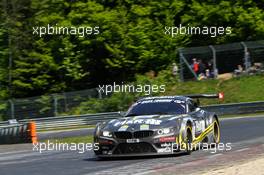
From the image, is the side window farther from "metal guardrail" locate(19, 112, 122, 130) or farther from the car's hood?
"metal guardrail" locate(19, 112, 122, 130)

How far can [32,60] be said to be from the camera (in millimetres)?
43812

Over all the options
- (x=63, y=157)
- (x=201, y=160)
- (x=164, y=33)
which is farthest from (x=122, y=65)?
(x=201, y=160)

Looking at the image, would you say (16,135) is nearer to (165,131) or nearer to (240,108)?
(165,131)

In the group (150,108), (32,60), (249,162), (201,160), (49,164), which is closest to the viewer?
(249,162)

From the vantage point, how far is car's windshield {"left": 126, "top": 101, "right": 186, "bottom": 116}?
14367 millimetres

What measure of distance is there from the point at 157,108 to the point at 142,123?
4.14 feet

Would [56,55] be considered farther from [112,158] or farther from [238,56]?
[112,158]

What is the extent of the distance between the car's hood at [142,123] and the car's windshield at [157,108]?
492 mm

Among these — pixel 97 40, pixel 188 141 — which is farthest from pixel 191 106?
pixel 97 40

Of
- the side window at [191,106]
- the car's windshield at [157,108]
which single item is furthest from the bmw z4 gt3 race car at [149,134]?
the side window at [191,106]

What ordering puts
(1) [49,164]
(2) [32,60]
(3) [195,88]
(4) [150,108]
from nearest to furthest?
(1) [49,164], (4) [150,108], (3) [195,88], (2) [32,60]

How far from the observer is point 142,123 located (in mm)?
13281

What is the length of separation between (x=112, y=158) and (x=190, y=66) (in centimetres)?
2638

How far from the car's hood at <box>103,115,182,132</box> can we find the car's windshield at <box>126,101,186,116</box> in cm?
49
